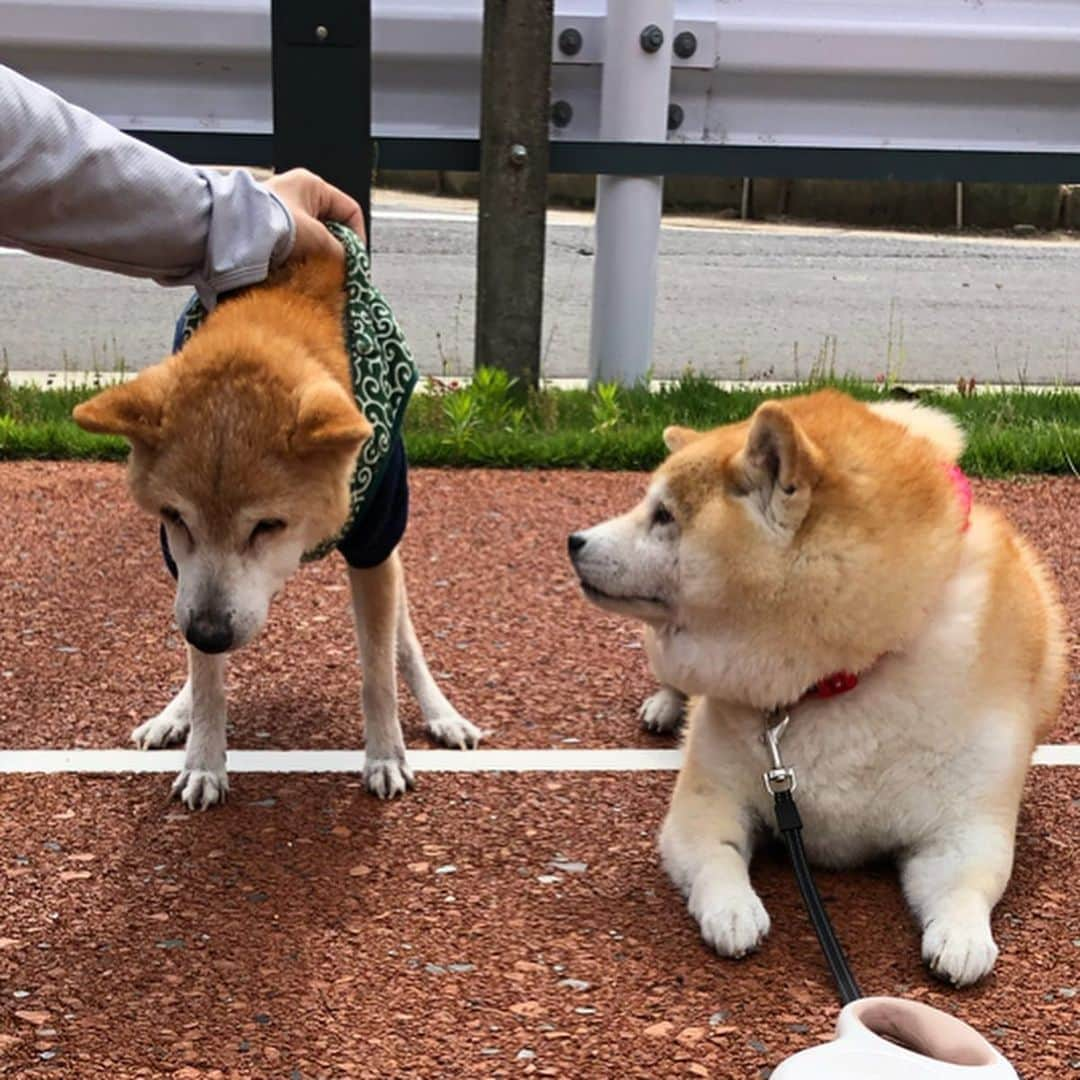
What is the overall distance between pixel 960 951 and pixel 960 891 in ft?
0.44

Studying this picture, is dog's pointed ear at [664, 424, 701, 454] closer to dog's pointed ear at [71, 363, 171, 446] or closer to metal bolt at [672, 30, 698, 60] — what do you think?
dog's pointed ear at [71, 363, 171, 446]

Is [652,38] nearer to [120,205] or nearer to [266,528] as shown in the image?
[120,205]

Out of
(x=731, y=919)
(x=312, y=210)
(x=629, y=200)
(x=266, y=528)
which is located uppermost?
(x=312, y=210)

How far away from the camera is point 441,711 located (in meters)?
3.71

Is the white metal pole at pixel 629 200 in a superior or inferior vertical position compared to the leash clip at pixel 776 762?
superior

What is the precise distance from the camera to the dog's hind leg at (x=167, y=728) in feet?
11.9

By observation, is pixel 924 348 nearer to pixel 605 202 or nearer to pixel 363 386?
pixel 605 202

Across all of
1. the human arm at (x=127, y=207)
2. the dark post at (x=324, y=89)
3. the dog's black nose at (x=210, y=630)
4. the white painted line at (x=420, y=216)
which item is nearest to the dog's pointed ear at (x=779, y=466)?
the dog's black nose at (x=210, y=630)

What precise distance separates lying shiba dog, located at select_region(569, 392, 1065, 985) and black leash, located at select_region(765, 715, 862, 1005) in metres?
0.03

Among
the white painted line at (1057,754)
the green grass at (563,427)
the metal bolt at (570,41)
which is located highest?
the metal bolt at (570,41)

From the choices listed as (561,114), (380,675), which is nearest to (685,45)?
(561,114)

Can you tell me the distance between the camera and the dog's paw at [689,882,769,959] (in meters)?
2.70

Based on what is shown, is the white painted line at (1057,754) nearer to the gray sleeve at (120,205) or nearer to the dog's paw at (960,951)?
the dog's paw at (960,951)

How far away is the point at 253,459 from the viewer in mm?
2861
